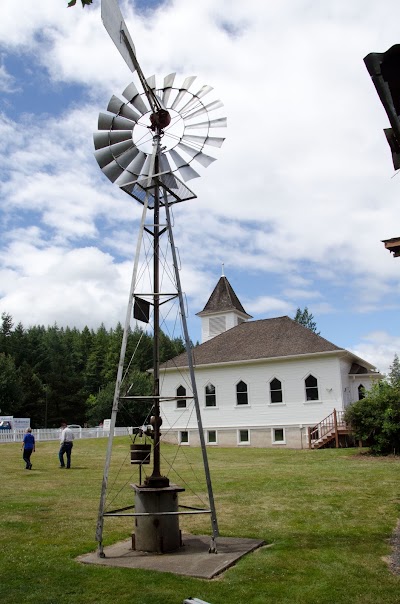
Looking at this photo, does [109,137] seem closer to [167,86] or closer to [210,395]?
[167,86]

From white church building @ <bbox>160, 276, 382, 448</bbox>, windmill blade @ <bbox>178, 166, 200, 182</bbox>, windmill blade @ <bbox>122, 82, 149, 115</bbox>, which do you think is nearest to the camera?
windmill blade @ <bbox>122, 82, 149, 115</bbox>

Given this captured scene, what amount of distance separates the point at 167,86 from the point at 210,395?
83.7 feet

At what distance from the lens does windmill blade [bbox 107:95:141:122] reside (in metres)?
9.99

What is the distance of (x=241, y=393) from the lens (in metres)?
32.6

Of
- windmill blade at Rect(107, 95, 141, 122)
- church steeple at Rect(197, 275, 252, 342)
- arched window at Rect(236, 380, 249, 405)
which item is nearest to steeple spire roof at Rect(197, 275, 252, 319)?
church steeple at Rect(197, 275, 252, 342)

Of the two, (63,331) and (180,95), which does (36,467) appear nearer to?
(180,95)

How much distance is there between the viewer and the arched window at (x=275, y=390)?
31250 mm

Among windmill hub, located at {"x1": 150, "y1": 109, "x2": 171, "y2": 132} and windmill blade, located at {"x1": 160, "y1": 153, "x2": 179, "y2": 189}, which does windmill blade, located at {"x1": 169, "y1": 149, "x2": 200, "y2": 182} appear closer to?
windmill blade, located at {"x1": 160, "y1": 153, "x2": 179, "y2": 189}

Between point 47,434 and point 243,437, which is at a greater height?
point 47,434

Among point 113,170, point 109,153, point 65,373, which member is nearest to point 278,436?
point 113,170

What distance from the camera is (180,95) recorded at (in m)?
10.2

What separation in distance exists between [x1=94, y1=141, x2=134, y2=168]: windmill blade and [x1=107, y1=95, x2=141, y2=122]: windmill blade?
1.62 ft

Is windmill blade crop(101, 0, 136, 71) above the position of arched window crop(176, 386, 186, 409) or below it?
above

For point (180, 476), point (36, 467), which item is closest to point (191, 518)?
point (180, 476)
